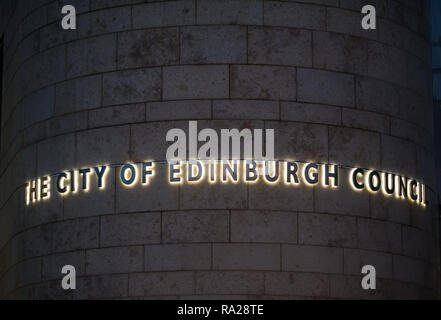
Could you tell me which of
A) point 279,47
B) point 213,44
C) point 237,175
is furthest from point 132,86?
point 279,47

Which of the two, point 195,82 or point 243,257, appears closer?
point 243,257

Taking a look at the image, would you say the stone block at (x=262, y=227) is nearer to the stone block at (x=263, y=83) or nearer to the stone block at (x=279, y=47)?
the stone block at (x=263, y=83)

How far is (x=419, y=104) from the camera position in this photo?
21250 millimetres

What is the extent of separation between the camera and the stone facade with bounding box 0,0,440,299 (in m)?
18.7

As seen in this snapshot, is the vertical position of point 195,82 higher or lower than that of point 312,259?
higher

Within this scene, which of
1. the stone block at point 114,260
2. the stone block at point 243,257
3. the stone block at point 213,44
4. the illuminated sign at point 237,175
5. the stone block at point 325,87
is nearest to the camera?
the stone block at point 243,257

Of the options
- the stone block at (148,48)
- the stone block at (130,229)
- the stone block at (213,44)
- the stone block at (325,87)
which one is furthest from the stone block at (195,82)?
the stone block at (130,229)

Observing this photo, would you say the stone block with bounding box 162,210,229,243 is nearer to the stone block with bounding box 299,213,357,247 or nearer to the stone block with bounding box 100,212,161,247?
the stone block with bounding box 100,212,161,247

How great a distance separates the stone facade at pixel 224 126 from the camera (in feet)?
61.5

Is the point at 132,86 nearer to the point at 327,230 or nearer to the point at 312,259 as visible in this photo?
the point at 327,230

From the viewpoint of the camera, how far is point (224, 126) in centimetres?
1903

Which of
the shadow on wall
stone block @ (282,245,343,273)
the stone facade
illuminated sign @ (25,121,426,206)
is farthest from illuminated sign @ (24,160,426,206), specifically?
the shadow on wall

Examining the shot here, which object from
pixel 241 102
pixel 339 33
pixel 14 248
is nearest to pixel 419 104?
pixel 339 33

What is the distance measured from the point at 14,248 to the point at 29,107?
2968 mm
